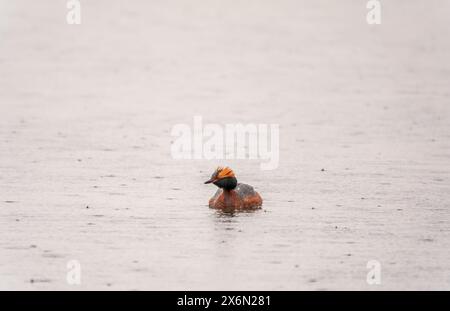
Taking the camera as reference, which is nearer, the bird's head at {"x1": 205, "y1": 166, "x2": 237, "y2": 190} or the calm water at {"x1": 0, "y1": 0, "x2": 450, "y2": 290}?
the calm water at {"x1": 0, "y1": 0, "x2": 450, "y2": 290}

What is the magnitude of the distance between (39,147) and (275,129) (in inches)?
235

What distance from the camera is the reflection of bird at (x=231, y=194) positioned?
75.6 ft

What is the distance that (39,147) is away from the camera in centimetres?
2894

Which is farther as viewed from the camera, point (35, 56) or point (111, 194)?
point (35, 56)

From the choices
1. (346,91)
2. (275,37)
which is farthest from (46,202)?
(275,37)

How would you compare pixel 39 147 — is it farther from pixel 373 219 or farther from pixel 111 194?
pixel 373 219

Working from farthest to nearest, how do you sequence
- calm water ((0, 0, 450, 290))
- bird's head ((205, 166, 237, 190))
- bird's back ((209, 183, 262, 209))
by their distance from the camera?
1. bird's back ((209, 183, 262, 209))
2. bird's head ((205, 166, 237, 190))
3. calm water ((0, 0, 450, 290))

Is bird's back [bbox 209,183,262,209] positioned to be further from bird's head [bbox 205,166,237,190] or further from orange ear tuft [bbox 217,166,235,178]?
orange ear tuft [bbox 217,166,235,178]

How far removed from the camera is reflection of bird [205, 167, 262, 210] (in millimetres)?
23031

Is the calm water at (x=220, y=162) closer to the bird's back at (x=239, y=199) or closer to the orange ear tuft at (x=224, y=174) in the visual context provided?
the bird's back at (x=239, y=199)

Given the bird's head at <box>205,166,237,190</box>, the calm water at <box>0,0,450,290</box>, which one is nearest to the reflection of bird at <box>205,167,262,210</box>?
the bird's head at <box>205,166,237,190</box>

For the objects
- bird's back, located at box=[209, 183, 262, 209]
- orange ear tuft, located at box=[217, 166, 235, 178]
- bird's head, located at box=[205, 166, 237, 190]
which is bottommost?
bird's back, located at box=[209, 183, 262, 209]

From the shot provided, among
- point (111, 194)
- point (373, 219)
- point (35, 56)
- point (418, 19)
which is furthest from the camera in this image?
point (418, 19)

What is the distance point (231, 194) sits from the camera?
23141 mm
